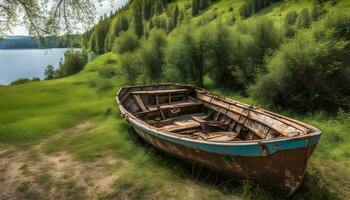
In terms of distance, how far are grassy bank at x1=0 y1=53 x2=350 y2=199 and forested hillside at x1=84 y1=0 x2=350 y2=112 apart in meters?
2.08

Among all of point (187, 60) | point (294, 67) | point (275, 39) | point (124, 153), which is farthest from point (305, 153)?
point (187, 60)

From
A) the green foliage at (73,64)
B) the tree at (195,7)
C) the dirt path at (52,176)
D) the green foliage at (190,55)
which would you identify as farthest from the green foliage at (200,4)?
the dirt path at (52,176)

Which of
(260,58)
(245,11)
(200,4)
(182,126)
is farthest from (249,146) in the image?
(200,4)

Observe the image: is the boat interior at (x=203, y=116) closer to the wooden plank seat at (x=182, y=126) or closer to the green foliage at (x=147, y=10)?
the wooden plank seat at (x=182, y=126)

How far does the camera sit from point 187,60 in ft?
96.5

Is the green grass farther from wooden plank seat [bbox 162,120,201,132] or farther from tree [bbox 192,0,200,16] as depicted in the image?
tree [bbox 192,0,200,16]

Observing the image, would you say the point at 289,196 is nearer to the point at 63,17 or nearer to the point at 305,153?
the point at 305,153

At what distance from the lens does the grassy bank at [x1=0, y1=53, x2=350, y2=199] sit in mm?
9766

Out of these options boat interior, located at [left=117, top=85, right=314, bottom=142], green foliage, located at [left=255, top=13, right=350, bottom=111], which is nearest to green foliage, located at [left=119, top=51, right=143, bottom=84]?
boat interior, located at [left=117, top=85, right=314, bottom=142]

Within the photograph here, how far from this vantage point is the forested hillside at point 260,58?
17859 mm

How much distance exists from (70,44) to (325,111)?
50.2ft

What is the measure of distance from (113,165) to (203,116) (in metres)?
6.10

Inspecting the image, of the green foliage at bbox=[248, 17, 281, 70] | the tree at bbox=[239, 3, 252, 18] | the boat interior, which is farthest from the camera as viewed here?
the tree at bbox=[239, 3, 252, 18]

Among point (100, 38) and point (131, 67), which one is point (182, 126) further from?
point (100, 38)
